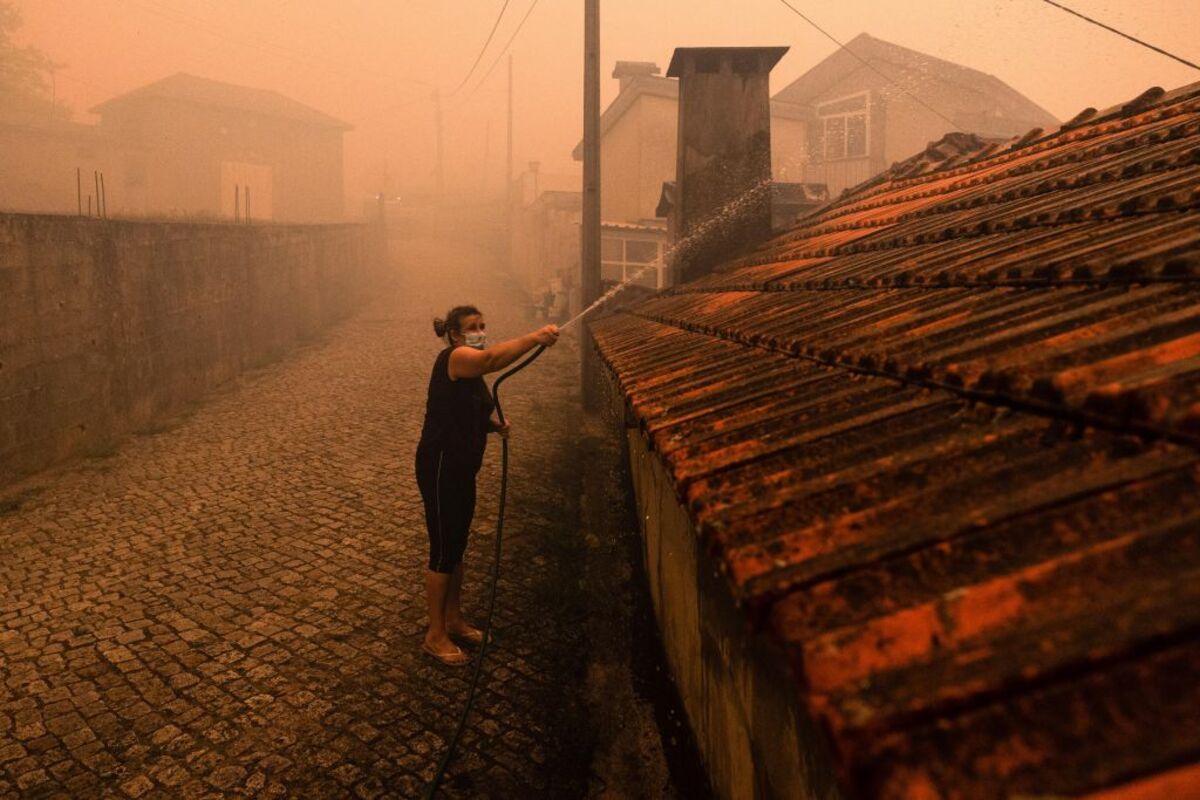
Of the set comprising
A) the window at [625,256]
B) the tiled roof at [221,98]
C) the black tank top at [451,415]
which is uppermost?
the tiled roof at [221,98]

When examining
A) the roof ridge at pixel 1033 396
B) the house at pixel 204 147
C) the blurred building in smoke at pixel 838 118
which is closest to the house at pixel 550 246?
the blurred building in smoke at pixel 838 118

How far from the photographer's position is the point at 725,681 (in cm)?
276

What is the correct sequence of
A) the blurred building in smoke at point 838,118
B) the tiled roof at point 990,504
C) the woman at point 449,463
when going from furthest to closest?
the blurred building in smoke at point 838,118 → the woman at point 449,463 → the tiled roof at point 990,504

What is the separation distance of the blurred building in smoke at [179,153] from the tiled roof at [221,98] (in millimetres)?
72

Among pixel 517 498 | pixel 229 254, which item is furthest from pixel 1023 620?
pixel 229 254

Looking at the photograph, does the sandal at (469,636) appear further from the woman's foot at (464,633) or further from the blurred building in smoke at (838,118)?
the blurred building in smoke at (838,118)

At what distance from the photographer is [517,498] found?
822cm

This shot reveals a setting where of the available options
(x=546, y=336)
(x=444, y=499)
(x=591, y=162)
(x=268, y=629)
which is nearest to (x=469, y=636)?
(x=444, y=499)

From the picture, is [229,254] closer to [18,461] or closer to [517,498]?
[18,461]

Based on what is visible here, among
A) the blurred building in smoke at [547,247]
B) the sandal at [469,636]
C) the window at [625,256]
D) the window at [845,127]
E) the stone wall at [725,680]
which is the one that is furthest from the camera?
the window at [845,127]

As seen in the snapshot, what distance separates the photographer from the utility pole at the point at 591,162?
12.4 m

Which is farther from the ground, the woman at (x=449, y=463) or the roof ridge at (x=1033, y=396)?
the roof ridge at (x=1033, y=396)

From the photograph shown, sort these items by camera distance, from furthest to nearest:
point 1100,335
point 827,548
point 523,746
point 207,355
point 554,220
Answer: point 554,220
point 207,355
point 523,746
point 1100,335
point 827,548

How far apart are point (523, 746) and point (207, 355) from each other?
12.1 m
